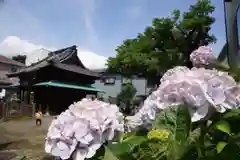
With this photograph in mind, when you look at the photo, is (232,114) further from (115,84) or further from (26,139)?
(115,84)

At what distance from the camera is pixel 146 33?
1973cm

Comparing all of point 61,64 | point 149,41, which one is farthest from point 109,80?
point 149,41

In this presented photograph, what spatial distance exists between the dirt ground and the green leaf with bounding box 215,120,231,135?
7558 millimetres

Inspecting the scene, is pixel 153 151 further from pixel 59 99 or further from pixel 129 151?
pixel 59 99

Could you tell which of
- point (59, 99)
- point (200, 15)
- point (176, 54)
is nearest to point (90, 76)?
point (59, 99)

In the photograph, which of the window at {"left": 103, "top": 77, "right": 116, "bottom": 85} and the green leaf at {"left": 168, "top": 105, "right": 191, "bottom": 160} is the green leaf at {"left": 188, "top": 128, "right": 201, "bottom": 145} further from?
the window at {"left": 103, "top": 77, "right": 116, "bottom": 85}

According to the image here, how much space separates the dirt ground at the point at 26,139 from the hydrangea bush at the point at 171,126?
7.36 m

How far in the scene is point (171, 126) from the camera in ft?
2.34

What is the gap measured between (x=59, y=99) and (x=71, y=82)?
1960 mm

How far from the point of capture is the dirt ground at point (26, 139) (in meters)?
9.08

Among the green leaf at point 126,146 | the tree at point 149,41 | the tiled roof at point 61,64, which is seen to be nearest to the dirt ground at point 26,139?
the tree at point 149,41

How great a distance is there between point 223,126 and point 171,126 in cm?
12

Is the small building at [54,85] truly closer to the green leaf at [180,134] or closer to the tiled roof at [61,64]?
the tiled roof at [61,64]

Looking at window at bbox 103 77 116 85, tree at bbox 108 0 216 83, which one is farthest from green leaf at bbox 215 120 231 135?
window at bbox 103 77 116 85
